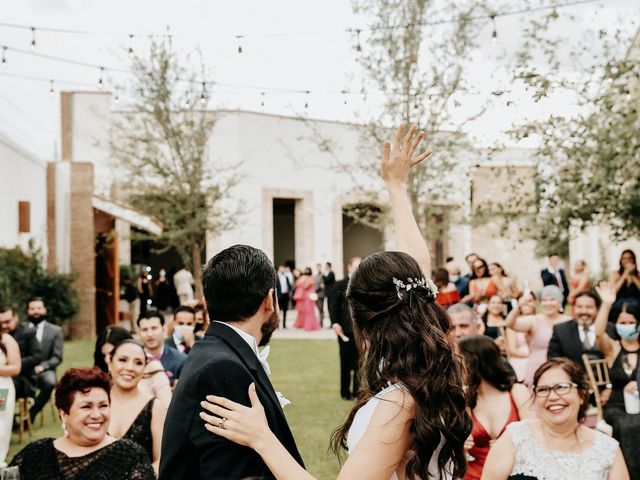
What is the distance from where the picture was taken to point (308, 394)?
11305 millimetres

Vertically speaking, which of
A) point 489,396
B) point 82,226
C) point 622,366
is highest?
point 82,226

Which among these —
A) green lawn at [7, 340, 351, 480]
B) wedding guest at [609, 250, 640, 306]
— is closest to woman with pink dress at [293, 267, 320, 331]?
green lawn at [7, 340, 351, 480]

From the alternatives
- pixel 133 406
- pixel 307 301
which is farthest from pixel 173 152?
pixel 133 406

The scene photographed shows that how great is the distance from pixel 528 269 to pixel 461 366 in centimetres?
3568

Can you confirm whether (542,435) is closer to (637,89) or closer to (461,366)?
(461,366)

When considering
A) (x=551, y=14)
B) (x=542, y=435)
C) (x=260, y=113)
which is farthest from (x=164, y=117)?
(x=542, y=435)

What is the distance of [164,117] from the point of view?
868 inches

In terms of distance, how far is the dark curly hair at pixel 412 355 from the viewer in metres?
2.24

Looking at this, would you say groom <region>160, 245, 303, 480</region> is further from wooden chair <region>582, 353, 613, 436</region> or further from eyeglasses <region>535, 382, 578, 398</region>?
wooden chair <region>582, 353, 613, 436</region>

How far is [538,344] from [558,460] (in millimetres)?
4140

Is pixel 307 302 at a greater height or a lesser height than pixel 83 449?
lesser

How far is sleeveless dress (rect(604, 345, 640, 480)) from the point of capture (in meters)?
5.79

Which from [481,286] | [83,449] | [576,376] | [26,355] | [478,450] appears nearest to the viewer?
[83,449]

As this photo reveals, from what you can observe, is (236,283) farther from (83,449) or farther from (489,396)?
(489,396)
